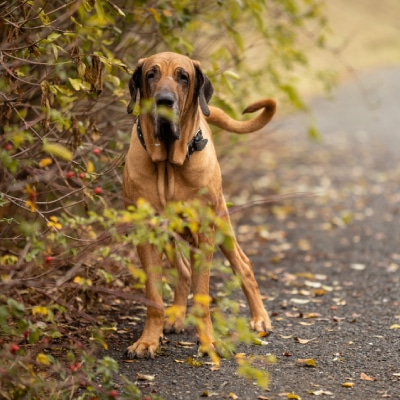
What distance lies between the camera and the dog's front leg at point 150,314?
4590mm

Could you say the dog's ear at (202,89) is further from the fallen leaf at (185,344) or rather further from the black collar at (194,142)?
the fallen leaf at (185,344)

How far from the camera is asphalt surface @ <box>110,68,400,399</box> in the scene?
168 inches

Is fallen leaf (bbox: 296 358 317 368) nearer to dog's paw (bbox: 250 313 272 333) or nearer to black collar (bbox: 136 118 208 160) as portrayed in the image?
dog's paw (bbox: 250 313 272 333)

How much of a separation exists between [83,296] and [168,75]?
1.74 metres

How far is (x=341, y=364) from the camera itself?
458 cm

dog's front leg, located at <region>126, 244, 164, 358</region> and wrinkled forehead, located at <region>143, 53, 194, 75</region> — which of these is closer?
wrinkled forehead, located at <region>143, 53, 194, 75</region>

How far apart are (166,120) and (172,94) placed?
0.22m

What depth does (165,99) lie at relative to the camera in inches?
165

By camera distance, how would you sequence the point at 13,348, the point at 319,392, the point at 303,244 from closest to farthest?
the point at 13,348 → the point at 319,392 → the point at 303,244

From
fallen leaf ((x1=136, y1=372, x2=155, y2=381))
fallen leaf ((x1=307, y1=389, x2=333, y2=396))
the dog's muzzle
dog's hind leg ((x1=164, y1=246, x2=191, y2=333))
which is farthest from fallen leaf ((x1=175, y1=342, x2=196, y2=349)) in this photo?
the dog's muzzle

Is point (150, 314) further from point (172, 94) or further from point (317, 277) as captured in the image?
point (317, 277)

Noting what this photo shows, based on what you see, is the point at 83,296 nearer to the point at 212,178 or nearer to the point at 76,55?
the point at 212,178

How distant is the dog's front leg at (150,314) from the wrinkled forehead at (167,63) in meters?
1.01

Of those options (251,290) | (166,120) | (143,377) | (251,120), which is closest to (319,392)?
(143,377)
